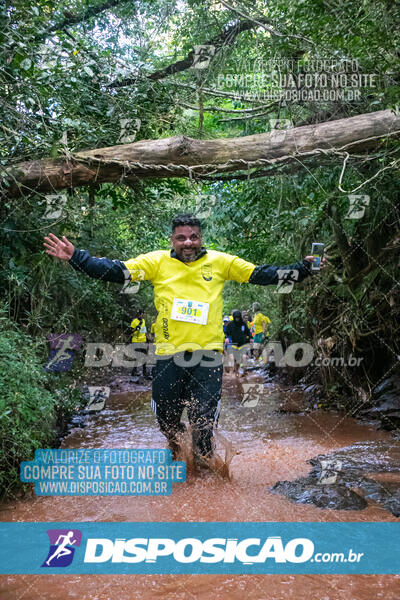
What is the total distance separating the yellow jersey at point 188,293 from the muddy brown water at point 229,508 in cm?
106

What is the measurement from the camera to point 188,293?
4.30 metres

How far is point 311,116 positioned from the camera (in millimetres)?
7477

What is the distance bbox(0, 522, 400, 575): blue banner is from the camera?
8.93ft

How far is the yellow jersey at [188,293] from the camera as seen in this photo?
426cm

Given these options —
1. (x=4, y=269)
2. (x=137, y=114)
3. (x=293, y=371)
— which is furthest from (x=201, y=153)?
(x=293, y=371)

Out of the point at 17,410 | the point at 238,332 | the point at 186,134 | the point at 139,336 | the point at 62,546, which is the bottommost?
the point at 62,546

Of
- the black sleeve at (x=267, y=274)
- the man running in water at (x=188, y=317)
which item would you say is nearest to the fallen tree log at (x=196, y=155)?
the man running in water at (x=188, y=317)

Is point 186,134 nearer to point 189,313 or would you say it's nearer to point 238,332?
point 189,313

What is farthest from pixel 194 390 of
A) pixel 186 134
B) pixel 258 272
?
pixel 186 134

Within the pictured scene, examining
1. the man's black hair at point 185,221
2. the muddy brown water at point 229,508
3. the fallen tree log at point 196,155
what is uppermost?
the fallen tree log at point 196,155

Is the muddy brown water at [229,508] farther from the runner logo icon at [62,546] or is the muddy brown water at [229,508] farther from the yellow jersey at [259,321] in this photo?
the yellow jersey at [259,321]

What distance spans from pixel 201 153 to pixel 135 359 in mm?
9663

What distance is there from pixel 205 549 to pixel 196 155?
389cm

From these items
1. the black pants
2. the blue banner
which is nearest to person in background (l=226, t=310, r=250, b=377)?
the black pants
